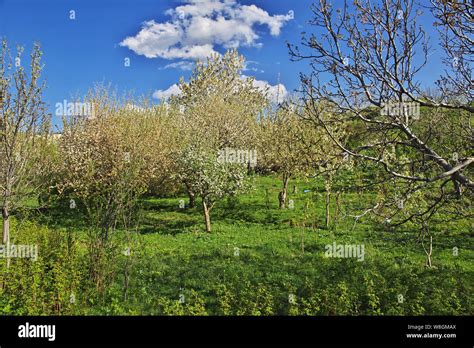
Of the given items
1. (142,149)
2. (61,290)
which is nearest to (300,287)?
(61,290)

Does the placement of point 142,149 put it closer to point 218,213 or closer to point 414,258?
point 218,213

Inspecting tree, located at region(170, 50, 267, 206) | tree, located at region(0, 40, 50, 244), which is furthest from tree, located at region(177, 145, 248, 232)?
tree, located at region(0, 40, 50, 244)

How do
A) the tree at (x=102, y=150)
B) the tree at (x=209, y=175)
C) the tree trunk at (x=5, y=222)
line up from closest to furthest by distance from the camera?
1. the tree trunk at (x=5, y=222)
2. the tree at (x=209, y=175)
3. the tree at (x=102, y=150)

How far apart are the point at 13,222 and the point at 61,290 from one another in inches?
335

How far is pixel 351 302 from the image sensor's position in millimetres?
8195

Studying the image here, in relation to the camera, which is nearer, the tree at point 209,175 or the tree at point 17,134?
the tree at point 17,134

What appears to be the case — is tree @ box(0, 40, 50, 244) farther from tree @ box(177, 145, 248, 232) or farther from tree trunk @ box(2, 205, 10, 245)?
tree @ box(177, 145, 248, 232)

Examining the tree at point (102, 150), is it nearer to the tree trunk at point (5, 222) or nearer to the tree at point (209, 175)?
the tree at point (209, 175)

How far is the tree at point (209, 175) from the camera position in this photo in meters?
17.7

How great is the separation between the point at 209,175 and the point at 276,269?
295 inches

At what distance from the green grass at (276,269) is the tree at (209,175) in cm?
154

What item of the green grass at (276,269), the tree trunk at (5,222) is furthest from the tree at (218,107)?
the tree trunk at (5,222)

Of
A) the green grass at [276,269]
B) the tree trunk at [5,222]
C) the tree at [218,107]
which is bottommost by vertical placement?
the green grass at [276,269]

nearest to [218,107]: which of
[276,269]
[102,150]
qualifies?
[102,150]
